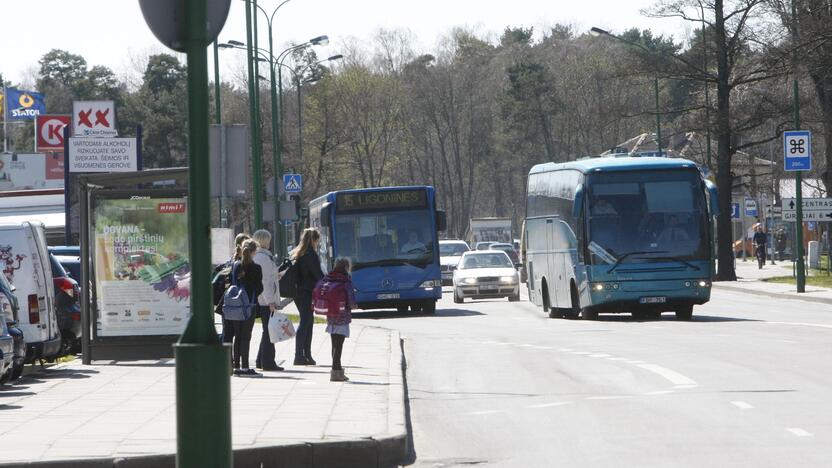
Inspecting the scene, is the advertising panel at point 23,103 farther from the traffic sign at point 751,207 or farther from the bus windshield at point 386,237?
the bus windshield at point 386,237

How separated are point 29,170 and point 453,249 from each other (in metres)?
51.8

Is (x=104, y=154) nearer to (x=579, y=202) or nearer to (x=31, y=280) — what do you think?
(x=579, y=202)

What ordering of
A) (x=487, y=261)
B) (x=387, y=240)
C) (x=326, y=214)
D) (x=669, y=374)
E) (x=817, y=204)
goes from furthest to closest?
(x=487, y=261)
(x=817, y=204)
(x=387, y=240)
(x=326, y=214)
(x=669, y=374)

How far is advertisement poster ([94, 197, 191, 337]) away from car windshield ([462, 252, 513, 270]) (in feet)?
84.3

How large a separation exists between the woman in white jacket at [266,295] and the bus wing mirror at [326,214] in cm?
1790

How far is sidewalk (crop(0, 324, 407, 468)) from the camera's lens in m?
10.1

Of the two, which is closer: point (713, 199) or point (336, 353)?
point (336, 353)

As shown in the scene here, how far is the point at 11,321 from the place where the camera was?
15.9 m

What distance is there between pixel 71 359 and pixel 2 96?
88747 mm

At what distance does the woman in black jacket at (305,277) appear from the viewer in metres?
18.3

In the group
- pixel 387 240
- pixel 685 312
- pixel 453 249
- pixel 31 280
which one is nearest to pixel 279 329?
pixel 31 280

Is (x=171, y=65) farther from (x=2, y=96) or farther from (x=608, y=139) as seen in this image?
(x=608, y=139)

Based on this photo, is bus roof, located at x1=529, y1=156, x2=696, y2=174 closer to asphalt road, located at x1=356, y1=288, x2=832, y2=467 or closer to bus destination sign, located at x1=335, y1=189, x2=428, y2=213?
asphalt road, located at x1=356, y1=288, x2=832, y2=467

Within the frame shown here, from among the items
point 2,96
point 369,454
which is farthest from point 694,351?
point 2,96
